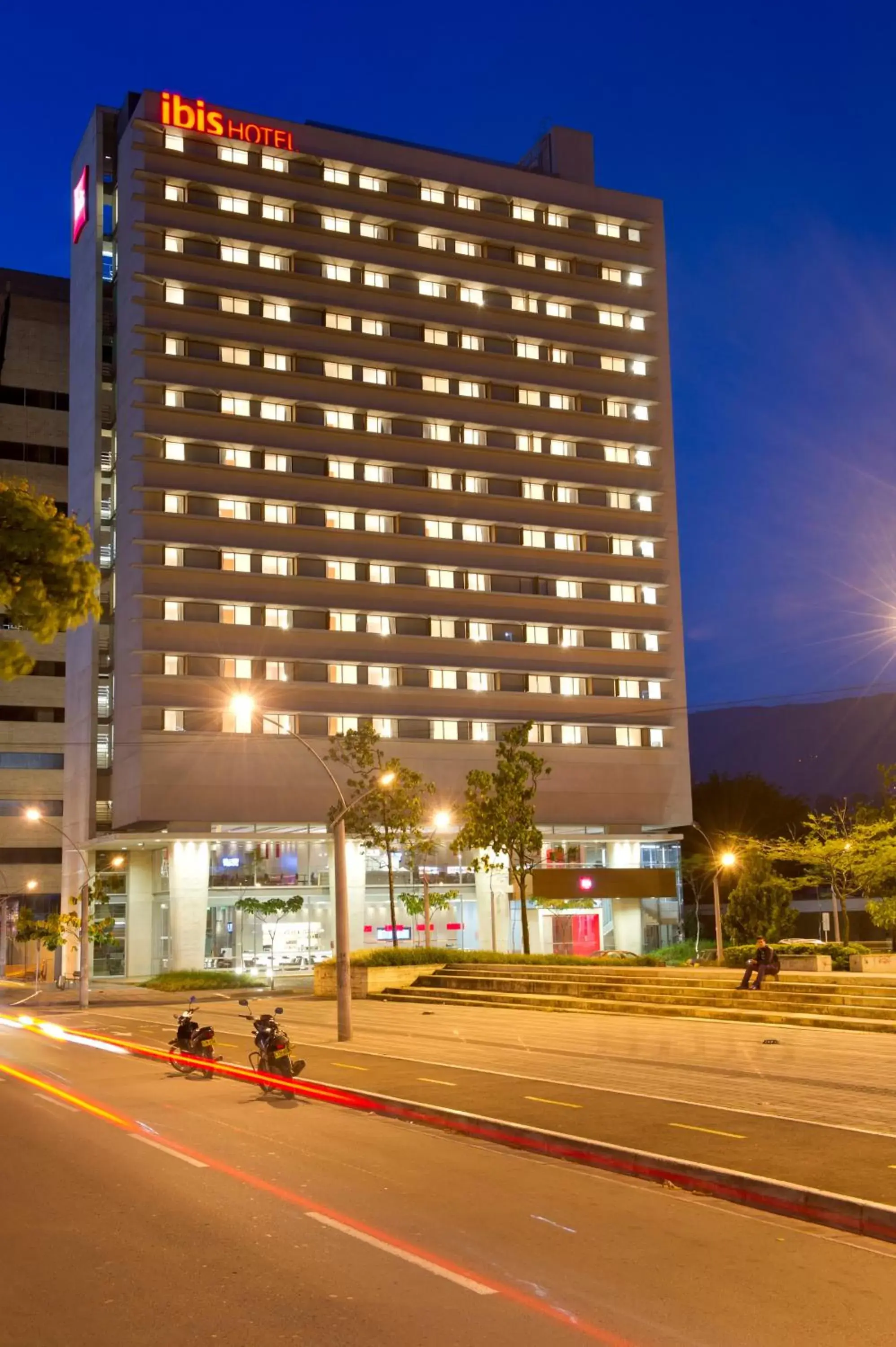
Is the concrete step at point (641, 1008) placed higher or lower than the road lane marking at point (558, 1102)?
lower

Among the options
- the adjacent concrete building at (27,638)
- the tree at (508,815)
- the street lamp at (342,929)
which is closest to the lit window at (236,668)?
the tree at (508,815)

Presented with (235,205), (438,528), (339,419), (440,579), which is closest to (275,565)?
(339,419)

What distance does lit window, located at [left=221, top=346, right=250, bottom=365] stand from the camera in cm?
7125

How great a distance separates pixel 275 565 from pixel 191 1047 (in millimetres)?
48401

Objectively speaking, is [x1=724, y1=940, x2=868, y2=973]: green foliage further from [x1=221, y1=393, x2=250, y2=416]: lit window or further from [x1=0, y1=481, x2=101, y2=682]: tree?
[x1=221, y1=393, x2=250, y2=416]: lit window

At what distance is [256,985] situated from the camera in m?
58.8

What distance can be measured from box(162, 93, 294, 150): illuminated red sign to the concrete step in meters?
50.4

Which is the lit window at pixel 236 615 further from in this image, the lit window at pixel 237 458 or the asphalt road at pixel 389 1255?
the asphalt road at pixel 389 1255

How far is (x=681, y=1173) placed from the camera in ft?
41.5

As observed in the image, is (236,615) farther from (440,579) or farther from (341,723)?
(440,579)

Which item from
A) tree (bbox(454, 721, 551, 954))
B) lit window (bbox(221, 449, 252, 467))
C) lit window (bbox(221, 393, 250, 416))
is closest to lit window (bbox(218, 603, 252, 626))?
lit window (bbox(221, 449, 252, 467))

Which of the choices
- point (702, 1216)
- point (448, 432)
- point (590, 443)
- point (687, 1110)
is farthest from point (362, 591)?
point (702, 1216)

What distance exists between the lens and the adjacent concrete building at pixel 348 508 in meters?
68.0

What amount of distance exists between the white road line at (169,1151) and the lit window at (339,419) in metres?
60.0
